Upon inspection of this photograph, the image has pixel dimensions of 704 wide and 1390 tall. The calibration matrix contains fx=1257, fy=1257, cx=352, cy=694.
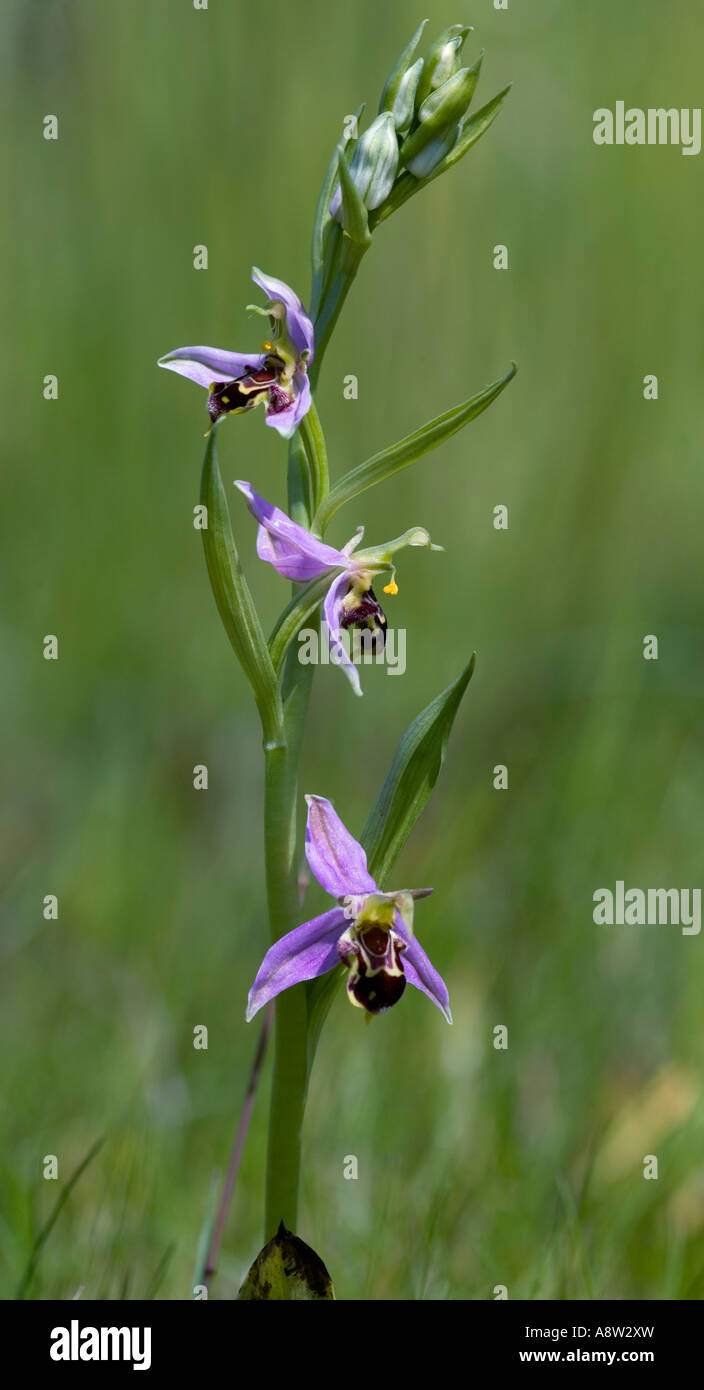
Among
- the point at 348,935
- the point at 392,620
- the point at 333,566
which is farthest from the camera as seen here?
the point at 392,620

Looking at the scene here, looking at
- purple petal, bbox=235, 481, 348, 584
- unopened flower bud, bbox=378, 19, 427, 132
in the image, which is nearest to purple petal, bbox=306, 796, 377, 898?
purple petal, bbox=235, 481, 348, 584

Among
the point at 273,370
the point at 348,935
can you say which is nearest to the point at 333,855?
the point at 348,935

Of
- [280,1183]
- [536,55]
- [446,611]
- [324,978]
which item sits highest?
[536,55]

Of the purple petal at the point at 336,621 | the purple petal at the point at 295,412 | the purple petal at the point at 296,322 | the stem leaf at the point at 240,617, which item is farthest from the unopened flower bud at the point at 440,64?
the purple petal at the point at 336,621

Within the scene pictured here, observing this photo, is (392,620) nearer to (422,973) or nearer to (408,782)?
(408,782)

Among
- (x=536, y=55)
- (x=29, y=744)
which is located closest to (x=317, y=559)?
(x=29, y=744)
